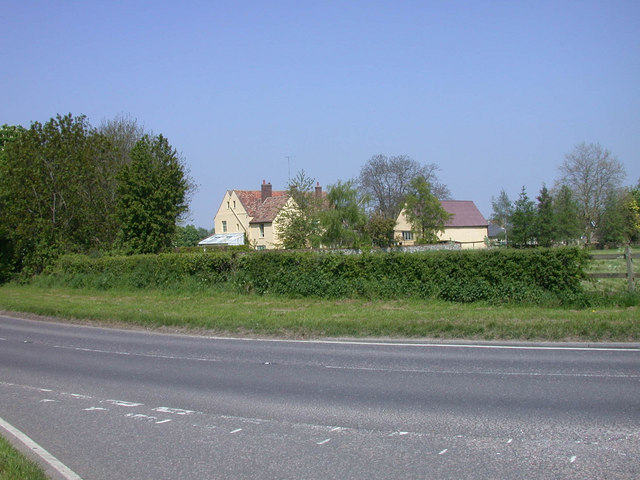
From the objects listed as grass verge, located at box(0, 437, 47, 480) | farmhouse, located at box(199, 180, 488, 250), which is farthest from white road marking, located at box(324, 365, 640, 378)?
farmhouse, located at box(199, 180, 488, 250)

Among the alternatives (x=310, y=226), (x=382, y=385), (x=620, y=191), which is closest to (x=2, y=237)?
(x=310, y=226)

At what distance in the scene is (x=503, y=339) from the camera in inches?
527

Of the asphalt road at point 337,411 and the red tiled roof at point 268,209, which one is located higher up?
the red tiled roof at point 268,209

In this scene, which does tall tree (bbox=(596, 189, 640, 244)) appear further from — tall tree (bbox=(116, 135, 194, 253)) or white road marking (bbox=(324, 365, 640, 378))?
white road marking (bbox=(324, 365, 640, 378))

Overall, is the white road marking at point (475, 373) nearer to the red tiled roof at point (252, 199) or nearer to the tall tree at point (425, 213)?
the tall tree at point (425, 213)

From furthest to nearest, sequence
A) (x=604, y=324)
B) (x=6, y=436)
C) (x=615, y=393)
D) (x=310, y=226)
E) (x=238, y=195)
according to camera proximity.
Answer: (x=238, y=195) → (x=310, y=226) → (x=604, y=324) → (x=615, y=393) → (x=6, y=436)

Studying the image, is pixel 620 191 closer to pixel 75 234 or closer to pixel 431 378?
pixel 75 234

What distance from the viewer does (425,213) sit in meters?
74.9

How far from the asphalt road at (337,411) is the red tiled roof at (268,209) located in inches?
2505

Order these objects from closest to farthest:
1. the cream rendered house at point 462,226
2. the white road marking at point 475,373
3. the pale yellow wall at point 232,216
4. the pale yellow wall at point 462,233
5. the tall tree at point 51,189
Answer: the white road marking at point 475,373 < the tall tree at point 51,189 < the pale yellow wall at point 232,216 < the cream rendered house at point 462,226 < the pale yellow wall at point 462,233

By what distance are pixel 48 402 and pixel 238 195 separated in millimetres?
76090

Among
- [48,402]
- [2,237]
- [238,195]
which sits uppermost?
[238,195]

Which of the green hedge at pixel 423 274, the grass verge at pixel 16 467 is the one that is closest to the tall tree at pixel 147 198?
the green hedge at pixel 423 274

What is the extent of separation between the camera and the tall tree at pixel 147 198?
118ft
